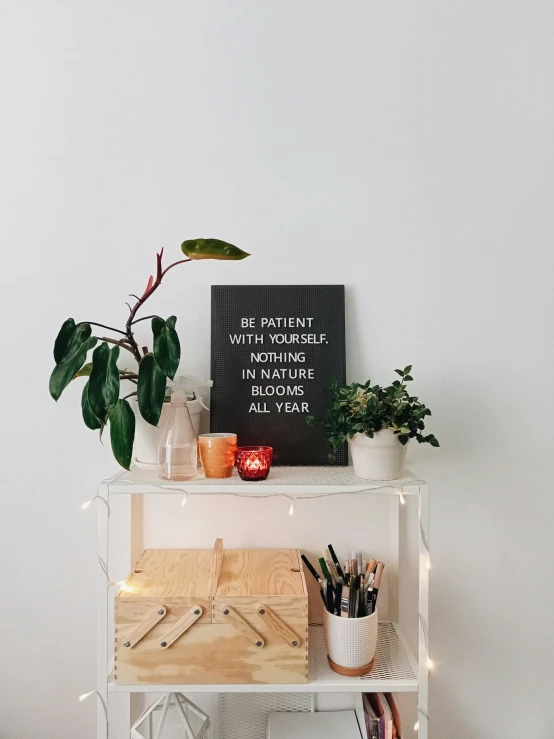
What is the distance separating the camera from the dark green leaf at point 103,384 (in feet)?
3.28

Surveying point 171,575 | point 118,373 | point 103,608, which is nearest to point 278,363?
point 118,373

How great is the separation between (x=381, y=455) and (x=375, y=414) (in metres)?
0.09

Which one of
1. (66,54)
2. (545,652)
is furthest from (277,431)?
(66,54)

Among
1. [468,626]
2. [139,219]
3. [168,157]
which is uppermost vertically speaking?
[168,157]

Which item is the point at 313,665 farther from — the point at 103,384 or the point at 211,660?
the point at 103,384

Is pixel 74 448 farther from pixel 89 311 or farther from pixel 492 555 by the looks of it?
pixel 492 555

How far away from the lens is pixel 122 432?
1.01 meters

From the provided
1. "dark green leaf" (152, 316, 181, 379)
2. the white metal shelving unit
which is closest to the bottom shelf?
the white metal shelving unit

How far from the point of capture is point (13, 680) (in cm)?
129

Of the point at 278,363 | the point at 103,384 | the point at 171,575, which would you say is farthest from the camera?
the point at 278,363

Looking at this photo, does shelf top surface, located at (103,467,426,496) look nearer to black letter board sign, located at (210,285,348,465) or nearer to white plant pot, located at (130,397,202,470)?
white plant pot, located at (130,397,202,470)

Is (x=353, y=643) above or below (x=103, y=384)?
below

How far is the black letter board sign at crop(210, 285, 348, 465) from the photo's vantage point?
1237 mm

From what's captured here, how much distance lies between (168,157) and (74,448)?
74 centimetres
